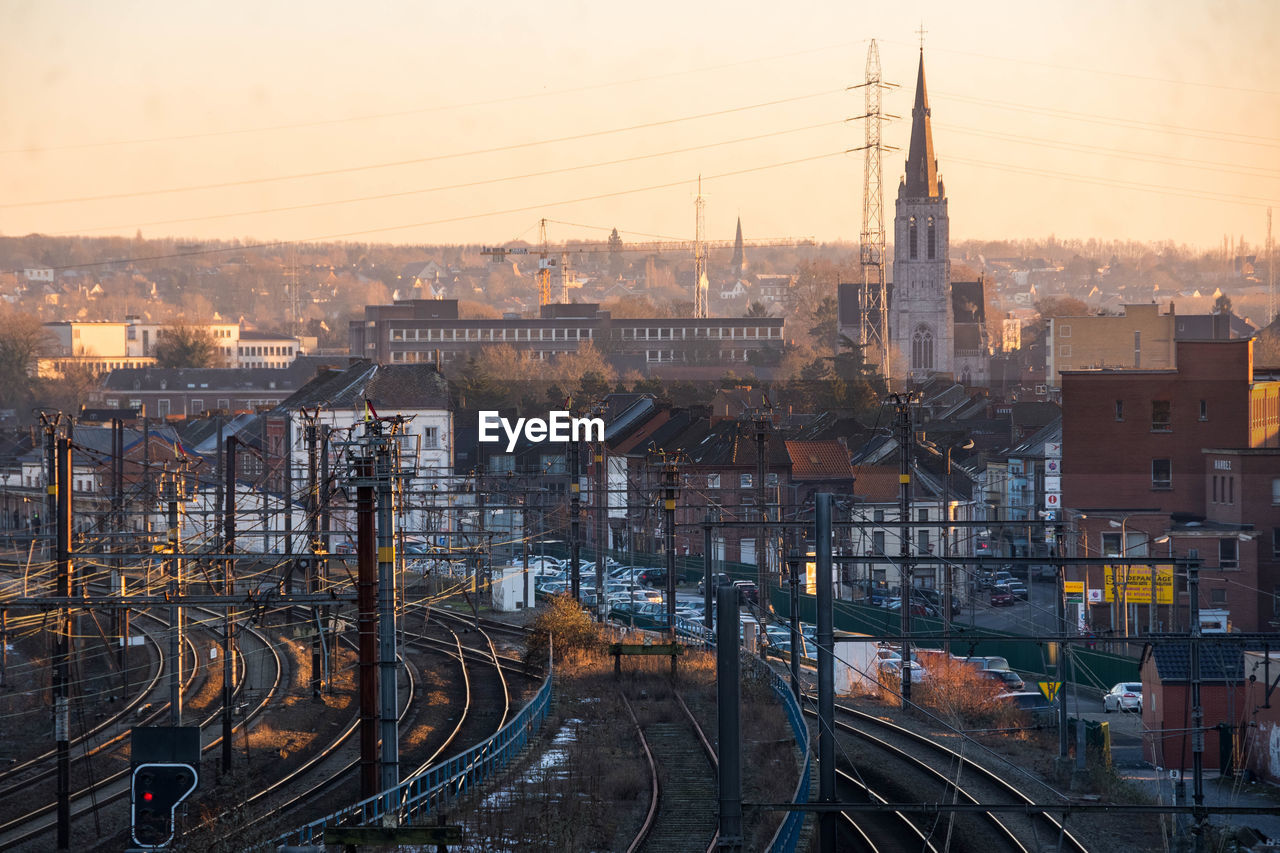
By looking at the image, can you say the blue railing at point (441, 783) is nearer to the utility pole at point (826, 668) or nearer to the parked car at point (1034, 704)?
the utility pole at point (826, 668)

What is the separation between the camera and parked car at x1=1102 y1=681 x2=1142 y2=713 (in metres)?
25.2

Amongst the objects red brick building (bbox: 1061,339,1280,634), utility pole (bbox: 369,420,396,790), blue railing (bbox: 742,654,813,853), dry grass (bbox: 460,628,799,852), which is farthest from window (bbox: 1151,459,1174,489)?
utility pole (bbox: 369,420,396,790)

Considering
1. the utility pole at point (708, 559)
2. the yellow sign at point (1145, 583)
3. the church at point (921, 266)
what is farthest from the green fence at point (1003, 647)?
the church at point (921, 266)

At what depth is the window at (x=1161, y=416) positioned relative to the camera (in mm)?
35562

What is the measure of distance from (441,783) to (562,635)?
12010 mm

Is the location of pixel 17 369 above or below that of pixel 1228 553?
above

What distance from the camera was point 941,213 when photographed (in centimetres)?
10331

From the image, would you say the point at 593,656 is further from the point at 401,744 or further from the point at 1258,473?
the point at 1258,473

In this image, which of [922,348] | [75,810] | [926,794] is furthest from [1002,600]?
[922,348]

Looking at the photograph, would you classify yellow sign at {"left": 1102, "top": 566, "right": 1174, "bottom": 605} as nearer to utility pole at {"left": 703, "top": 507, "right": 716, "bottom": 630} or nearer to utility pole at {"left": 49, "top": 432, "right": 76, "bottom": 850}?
utility pole at {"left": 703, "top": 507, "right": 716, "bottom": 630}

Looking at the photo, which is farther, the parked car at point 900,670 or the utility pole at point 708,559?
the parked car at point 900,670

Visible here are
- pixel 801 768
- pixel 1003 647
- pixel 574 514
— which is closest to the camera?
pixel 801 768

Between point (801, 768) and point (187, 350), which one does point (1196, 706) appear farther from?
point (187, 350)

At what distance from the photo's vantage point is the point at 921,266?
10344 centimetres
